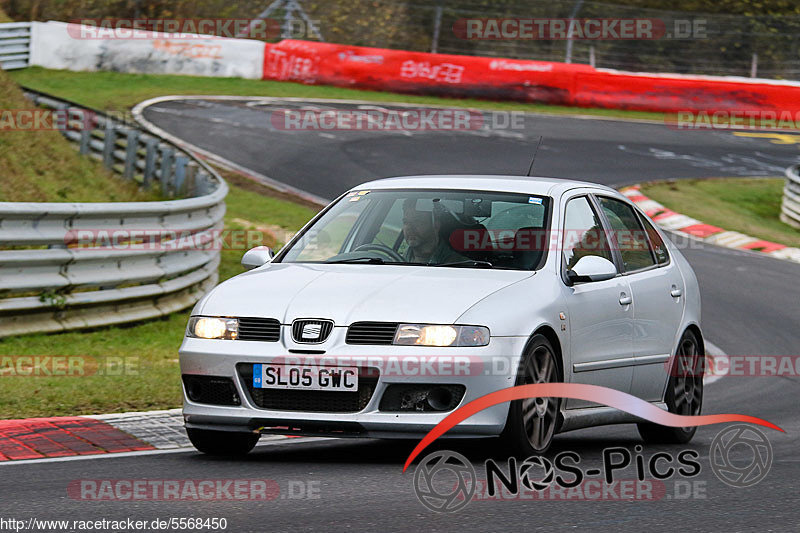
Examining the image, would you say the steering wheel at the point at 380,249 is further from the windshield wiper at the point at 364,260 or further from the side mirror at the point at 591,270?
the side mirror at the point at 591,270

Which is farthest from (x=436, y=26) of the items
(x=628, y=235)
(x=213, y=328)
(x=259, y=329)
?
(x=259, y=329)

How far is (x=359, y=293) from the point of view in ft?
22.0

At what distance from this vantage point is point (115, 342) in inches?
463

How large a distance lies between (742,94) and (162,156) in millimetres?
19595

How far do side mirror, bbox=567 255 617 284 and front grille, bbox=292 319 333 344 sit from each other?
5.03 ft

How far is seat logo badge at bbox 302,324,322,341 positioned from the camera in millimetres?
6488

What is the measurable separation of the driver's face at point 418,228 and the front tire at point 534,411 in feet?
3.44

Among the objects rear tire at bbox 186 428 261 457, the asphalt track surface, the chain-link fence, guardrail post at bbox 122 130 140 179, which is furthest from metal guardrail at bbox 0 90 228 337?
the chain-link fence

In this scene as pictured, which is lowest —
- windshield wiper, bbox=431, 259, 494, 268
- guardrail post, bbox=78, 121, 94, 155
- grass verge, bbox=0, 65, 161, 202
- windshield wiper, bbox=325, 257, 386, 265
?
guardrail post, bbox=78, 121, 94, 155

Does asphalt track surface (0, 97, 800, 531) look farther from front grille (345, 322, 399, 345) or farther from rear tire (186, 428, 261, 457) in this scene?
front grille (345, 322, 399, 345)

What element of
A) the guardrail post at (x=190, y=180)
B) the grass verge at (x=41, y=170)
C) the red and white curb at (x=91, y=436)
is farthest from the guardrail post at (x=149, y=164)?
the red and white curb at (x=91, y=436)

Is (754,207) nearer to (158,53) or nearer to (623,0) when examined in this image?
(158,53)

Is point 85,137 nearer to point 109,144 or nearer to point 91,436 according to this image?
point 109,144

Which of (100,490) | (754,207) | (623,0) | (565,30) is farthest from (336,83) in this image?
(100,490)
